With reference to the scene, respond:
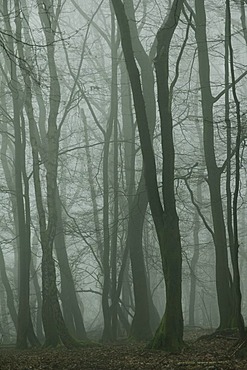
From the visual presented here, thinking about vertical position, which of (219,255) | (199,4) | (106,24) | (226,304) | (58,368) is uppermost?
(106,24)

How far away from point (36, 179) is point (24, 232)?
206 cm

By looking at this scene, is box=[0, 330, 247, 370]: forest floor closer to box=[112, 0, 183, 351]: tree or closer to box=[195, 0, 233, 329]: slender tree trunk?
box=[112, 0, 183, 351]: tree

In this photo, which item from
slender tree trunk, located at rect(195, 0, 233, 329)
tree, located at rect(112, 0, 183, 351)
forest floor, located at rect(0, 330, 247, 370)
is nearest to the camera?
forest floor, located at rect(0, 330, 247, 370)

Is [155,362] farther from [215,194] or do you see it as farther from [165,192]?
[215,194]

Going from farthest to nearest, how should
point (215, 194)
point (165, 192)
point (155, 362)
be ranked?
point (215, 194) < point (165, 192) < point (155, 362)

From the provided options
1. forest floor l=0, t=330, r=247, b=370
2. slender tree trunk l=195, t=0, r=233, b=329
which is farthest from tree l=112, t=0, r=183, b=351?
slender tree trunk l=195, t=0, r=233, b=329

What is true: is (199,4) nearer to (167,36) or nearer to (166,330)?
(167,36)

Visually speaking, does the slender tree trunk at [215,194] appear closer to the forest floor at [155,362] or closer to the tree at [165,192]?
the tree at [165,192]

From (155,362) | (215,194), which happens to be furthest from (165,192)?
(215,194)

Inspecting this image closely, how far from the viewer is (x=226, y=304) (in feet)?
47.5

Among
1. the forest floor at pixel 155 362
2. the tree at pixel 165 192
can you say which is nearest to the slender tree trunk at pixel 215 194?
the tree at pixel 165 192

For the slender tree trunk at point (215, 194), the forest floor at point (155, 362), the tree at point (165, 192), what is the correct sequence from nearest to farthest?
the forest floor at point (155, 362), the tree at point (165, 192), the slender tree trunk at point (215, 194)

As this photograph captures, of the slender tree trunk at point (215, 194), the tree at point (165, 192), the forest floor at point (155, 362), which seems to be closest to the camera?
the forest floor at point (155, 362)

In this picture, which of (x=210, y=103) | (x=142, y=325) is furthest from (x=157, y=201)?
(x=142, y=325)
